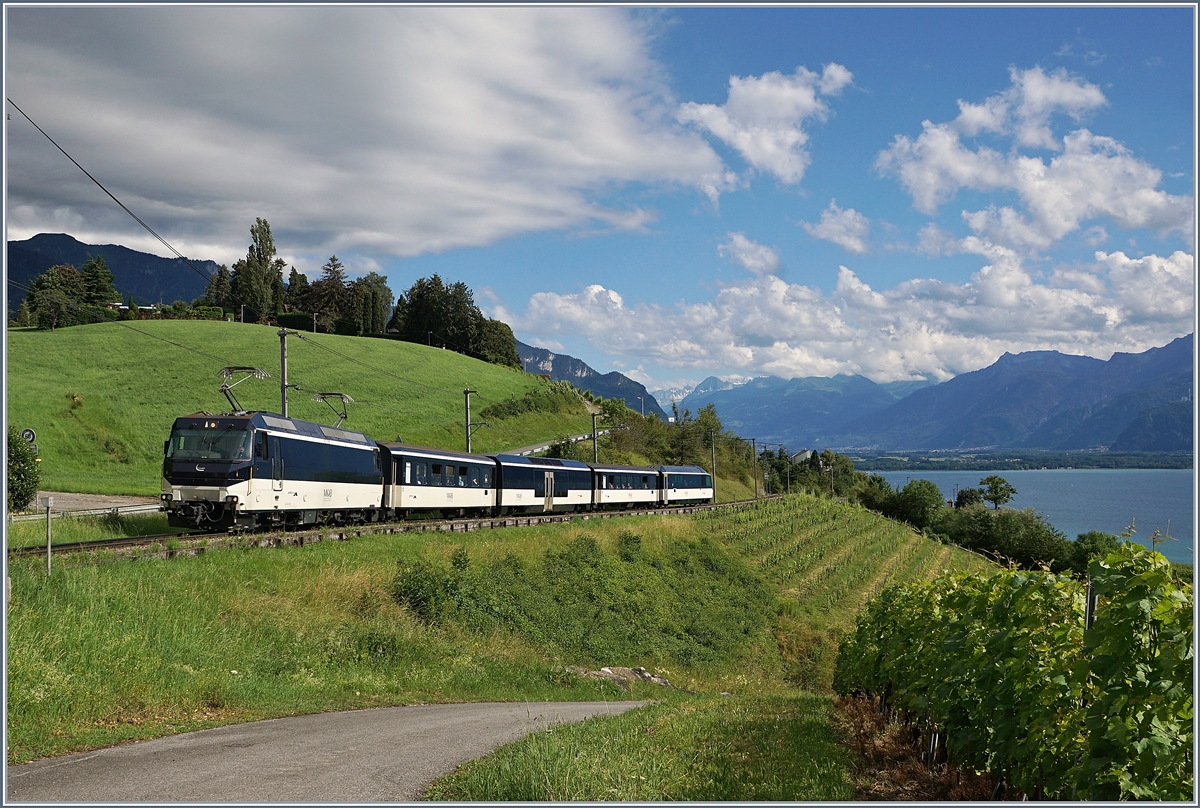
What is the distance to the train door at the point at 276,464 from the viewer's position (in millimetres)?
23344

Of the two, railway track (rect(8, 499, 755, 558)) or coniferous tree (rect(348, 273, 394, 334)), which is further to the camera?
coniferous tree (rect(348, 273, 394, 334))

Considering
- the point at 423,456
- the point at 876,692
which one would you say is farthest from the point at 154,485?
the point at 876,692

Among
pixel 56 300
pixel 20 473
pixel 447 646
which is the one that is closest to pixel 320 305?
pixel 56 300

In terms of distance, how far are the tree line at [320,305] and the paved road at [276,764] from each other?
11757 centimetres

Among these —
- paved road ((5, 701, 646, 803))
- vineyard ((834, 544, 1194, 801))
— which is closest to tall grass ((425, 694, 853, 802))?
paved road ((5, 701, 646, 803))

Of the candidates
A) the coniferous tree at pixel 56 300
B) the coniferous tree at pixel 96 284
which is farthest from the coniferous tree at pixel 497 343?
the coniferous tree at pixel 96 284

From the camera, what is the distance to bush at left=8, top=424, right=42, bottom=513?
27327mm

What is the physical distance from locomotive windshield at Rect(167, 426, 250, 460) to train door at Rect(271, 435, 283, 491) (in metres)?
1.19

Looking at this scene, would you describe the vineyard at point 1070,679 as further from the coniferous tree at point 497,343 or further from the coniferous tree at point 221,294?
the coniferous tree at point 221,294

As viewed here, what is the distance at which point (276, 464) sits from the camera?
926 inches

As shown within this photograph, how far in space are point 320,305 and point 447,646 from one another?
132678 mm

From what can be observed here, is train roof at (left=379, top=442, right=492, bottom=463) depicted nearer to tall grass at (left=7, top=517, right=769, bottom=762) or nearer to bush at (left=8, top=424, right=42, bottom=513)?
tall grass at (left=7, top=517, right=769, bottom=762)

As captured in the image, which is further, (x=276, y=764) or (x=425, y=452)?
(x=425, y=452)

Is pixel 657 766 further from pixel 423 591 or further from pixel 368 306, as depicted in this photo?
pixel 368 306
